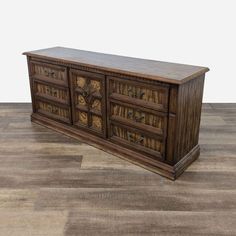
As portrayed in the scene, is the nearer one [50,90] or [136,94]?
[136,94]

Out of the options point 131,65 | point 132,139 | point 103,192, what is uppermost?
point 131,65

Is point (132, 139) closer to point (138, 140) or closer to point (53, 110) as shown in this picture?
point (138, 140)

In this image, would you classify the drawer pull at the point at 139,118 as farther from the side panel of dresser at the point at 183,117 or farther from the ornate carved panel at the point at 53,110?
the ornate carved panel at the point at 53,110

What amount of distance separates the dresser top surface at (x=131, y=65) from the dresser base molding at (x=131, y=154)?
62 cm

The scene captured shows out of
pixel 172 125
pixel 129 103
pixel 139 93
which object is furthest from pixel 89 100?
pixel 172 125

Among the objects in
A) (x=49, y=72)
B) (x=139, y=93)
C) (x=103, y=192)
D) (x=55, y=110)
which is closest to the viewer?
(x=103, y=192)

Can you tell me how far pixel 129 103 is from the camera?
2182mm

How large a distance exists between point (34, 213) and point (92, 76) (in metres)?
1.11

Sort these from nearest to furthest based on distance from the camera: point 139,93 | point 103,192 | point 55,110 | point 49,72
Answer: point 103,192, point 139,93, point 49,72, point 55,110

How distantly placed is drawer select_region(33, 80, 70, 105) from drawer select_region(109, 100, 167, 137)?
0.56 m

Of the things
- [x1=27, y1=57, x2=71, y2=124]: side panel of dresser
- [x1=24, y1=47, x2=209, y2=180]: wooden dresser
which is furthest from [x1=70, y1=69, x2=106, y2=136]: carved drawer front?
[x1=27, y1=57, x2=71, y2=124]: side panel of dresser

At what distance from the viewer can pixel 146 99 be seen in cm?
208

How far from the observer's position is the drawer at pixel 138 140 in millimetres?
2139

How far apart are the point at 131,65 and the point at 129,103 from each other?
1.00ft
